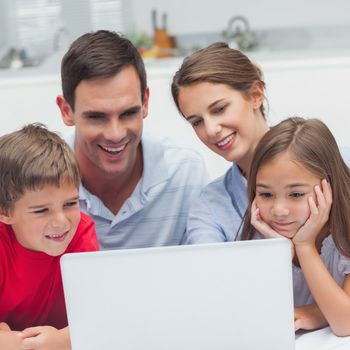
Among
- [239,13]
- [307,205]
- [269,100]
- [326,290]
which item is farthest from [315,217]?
[239,13]

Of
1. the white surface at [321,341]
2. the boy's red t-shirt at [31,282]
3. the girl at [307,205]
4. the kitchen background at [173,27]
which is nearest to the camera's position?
the white surface at [321,341]

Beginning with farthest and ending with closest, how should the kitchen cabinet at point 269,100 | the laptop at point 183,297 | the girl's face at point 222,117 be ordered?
the kitchen cabinet at point 269,100 → the girl's face at point 222,117 → the laptop at point 183,297

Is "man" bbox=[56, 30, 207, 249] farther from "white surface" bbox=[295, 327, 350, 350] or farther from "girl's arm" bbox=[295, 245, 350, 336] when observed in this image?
"white surface" bbox=[295, 327, 350, 350]

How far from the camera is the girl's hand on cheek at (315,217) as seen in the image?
4.61ft

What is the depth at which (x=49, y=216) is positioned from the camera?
1.41 m

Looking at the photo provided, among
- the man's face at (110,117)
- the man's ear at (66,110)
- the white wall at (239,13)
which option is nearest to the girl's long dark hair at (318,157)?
the man's face at (110,117)

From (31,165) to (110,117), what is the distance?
12.5 inches

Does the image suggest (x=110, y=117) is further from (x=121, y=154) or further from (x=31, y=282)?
(x=31, y=282)

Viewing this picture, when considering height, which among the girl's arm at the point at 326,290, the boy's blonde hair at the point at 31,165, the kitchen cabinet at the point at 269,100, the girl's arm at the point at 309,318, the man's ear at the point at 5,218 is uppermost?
the boy's blonde hair at the point at 31,165

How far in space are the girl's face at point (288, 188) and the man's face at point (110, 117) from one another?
378 mm

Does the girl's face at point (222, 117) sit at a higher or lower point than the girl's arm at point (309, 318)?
higher

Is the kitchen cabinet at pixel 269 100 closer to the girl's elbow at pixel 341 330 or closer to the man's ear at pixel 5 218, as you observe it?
the man's ear at pixel 5 218

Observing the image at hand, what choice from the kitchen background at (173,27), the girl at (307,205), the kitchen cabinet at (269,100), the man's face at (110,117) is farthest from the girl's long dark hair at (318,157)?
the kitchen background at (173,27)

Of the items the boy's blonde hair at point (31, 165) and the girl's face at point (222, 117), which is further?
the girl's face at point (222, 117)
